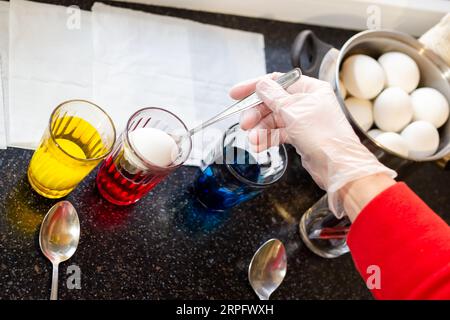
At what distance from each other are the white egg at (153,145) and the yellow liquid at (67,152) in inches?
2.0

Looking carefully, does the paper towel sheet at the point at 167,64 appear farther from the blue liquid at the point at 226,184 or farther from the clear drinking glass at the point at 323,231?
the clear drinking glass at the point at 323,231

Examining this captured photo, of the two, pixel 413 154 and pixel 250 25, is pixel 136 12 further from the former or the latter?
pixel 413 154

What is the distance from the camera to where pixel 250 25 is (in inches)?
37.5

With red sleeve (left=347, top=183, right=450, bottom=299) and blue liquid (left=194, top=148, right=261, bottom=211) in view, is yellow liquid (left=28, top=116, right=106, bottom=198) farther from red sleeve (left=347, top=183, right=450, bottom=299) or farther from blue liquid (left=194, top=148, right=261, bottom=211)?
red sleeve (left=347, top=183, right=450, bottom=299)

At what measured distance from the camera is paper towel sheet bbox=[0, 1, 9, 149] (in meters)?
0.71

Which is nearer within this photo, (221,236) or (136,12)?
(221,236)

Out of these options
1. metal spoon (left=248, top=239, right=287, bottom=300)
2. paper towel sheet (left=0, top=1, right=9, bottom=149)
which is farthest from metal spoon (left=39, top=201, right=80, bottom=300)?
metal spoon (left=248, top=239, right=287, bottom=300)

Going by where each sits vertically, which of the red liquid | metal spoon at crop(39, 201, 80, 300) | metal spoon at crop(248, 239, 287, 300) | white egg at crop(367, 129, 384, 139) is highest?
white egg at crop(367, 129, 384, 139)

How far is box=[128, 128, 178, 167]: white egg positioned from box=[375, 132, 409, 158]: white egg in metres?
0.31

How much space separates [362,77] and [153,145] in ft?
1.17

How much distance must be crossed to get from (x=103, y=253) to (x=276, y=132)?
0.26 meters

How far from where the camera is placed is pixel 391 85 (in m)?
0.86

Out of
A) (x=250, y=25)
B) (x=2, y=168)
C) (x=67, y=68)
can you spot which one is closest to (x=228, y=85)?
(x=250, y=25)

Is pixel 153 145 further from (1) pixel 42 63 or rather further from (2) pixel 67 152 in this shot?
(1) pixel 42 63
